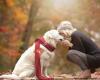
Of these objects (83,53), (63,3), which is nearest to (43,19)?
(63,3)

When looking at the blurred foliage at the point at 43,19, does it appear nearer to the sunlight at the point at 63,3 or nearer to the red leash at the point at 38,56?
the sunlight at the point at 63,3

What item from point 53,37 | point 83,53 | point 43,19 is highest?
point 43,19

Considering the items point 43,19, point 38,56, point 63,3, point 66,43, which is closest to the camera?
point 38,56

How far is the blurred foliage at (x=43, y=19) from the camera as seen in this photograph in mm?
33750

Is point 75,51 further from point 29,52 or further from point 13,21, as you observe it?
point 13,21

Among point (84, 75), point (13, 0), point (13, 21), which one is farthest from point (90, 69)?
point (13, 21)

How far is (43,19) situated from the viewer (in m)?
34.3

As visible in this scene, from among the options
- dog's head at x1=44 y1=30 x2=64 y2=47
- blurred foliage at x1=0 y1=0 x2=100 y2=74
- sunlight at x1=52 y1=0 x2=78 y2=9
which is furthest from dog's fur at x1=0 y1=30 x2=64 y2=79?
sunlight at x1=52 y1=0 x2=78 y2=9

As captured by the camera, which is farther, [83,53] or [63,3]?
[63,3]

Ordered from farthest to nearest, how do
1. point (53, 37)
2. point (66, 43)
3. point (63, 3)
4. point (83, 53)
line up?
point (63, 3) → point (83, 53) → point (66, 43) → point (53, 37)

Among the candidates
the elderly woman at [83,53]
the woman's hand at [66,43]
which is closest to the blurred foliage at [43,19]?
the elderly woman at [83,53]

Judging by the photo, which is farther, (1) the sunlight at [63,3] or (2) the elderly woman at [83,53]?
(1) the sunlight at [63,3]

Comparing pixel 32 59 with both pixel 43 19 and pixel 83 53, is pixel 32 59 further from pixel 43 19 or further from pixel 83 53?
pixel 43 19

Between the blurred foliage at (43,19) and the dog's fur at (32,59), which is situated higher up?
the blurred foliage at (43,19)
